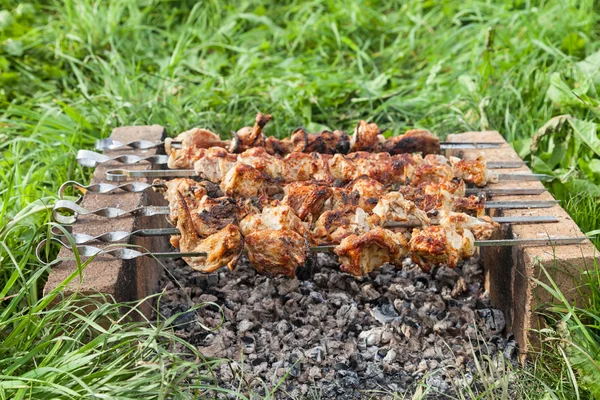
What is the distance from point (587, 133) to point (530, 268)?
1751 millimetres

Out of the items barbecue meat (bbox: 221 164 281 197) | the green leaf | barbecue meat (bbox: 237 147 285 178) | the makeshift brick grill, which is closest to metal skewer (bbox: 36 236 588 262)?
the makeshift brick grill

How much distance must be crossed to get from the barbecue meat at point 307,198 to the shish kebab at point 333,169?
233 mm

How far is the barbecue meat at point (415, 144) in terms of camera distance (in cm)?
410

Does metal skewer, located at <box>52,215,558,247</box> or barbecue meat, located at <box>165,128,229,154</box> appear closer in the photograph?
metal skewer, located at <box>52,215,558,247</box>

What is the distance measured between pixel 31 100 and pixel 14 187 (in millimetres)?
1686

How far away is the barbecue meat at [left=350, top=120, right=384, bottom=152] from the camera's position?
4109mm

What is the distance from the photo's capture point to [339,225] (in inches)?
131

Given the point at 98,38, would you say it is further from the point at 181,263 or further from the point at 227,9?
the point at 181,263

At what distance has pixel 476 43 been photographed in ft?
20.5

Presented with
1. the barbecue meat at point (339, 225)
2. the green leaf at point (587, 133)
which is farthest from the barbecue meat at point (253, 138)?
the green leaf at point (587, 133)

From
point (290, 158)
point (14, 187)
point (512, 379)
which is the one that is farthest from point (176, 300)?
point (512, 379)

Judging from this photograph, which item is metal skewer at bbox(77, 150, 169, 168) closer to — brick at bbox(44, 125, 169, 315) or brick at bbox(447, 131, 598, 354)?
brick at bbox(44, 125, 169, 315)

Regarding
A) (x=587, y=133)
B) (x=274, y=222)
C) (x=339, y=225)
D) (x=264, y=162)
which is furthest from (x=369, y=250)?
(x=587, y=133)

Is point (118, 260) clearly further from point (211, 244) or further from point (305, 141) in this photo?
point (305, 141)
